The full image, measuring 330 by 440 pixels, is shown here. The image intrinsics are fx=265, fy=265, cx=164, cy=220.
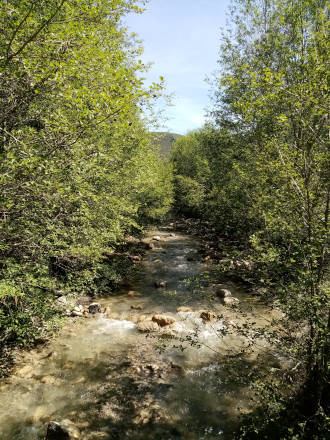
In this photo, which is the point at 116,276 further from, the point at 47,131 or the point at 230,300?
the point at 47,131

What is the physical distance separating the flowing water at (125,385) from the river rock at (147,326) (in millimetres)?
241

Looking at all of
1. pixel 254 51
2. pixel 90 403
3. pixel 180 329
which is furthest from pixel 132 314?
pixel 254 51

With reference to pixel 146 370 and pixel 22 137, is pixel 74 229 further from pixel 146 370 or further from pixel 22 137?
pixel 146 370

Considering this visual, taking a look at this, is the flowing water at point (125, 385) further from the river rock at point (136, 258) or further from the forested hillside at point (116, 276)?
the river rock at point (136, 258)

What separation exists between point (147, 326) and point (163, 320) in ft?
2.57

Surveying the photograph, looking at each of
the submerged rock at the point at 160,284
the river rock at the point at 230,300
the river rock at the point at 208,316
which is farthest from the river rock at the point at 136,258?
the river rock at the point at 208,316

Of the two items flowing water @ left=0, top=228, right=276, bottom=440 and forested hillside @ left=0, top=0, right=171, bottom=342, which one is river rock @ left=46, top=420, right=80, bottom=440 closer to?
flowing water @ left=0, top=228, right=276, bottom=440

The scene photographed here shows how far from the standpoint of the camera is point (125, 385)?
8.32 m

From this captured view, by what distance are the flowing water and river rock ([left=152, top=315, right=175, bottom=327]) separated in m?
0.26

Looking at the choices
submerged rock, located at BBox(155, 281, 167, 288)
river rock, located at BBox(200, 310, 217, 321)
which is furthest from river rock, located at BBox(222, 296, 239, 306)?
submerged rock, located at BBox(155, 281, 167, 288)

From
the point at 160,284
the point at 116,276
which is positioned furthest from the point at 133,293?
the point at 160,284

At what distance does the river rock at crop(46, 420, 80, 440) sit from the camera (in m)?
6.29

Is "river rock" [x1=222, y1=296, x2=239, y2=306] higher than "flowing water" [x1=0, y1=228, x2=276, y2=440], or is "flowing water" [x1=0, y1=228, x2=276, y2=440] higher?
"river rock" [x1=222, y1=296, x2=239, y2=306]

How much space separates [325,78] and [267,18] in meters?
16.2
